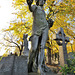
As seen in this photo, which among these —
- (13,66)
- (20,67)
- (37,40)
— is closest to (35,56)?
(37,40)

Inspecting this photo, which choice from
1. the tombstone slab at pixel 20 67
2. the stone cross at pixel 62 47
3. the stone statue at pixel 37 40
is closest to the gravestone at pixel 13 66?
the tombstone slab at pixel 20 67

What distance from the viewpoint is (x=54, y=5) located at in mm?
9766

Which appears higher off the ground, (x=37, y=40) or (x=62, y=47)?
(x=37, y=40)

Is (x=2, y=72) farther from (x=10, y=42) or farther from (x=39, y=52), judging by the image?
(x=10, y=42)

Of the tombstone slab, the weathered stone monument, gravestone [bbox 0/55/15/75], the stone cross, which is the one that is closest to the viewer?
gravestone [bbox 0/55/15/75]

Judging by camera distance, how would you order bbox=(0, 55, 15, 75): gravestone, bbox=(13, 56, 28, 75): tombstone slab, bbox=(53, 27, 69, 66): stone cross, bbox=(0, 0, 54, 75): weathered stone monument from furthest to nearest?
1. bbox=(53, 27, 69, 66): stone cross
2. bbox=(0, 0, 54, 75): weathered stone monument
3. bbox=(13, 56, 28, 75): tombstone slab
4. bbox=(0, 55, 15, 75): gravestone

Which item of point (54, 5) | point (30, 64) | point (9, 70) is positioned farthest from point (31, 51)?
point (54, 5)

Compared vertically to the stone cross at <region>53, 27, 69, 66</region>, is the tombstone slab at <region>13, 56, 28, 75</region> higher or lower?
lower

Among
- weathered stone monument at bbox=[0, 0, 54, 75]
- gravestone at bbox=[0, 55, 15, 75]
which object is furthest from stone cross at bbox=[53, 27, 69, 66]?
gravestone at bbox=[0, 55, 15, 75]

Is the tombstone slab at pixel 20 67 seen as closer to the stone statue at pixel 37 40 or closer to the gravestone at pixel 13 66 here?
the gravestone at pixel 13 66

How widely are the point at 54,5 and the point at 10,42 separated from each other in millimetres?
12074

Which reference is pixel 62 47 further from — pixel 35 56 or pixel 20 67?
pixel 20 67

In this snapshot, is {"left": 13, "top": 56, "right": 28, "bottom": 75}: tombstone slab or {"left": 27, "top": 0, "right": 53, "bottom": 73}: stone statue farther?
{"left": 27, "top": 0, "right": 53, "bottom": 73}: stone statue

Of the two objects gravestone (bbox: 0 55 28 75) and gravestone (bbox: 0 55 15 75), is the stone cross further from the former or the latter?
gravestone (bbox: 0 55 15 75)
